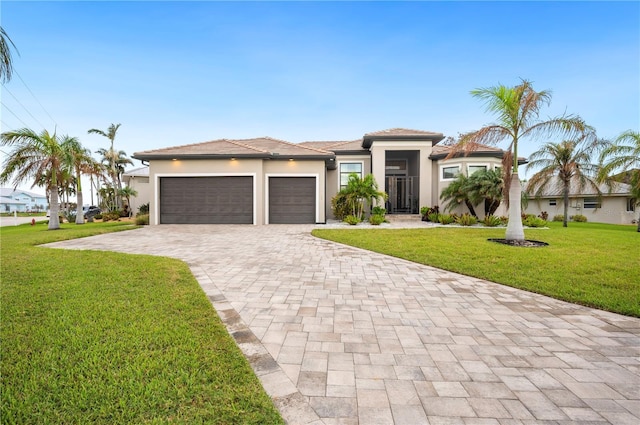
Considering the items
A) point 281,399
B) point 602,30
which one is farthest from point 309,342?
point 602,30

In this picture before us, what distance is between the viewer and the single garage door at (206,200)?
14742mm

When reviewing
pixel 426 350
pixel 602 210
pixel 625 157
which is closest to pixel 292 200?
pixel 426 350

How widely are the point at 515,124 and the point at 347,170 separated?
10066mm

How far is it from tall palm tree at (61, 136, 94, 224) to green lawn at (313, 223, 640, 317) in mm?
13756

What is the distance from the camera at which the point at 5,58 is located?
4.46 metres

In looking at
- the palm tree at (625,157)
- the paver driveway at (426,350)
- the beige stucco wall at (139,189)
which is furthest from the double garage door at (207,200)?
the palm tree at (625,157)

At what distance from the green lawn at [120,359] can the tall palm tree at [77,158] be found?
1192 cm

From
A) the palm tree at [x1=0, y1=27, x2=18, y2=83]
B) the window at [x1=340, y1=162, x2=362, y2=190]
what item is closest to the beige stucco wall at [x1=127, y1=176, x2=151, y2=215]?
the window at [x1=340, y1=162, x2=362, y2=190]

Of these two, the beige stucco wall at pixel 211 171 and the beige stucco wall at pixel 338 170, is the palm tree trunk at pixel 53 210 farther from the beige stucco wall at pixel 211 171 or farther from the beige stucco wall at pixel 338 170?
the beige stucco wall at pixel 338 170

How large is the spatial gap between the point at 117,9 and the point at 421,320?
1641 cm

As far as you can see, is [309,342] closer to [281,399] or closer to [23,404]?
[281,399]

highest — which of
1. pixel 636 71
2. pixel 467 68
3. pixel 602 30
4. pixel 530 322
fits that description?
pixel 467 68

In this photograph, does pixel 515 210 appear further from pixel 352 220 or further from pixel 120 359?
pixel 120 359

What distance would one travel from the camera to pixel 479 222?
48.4 ft
